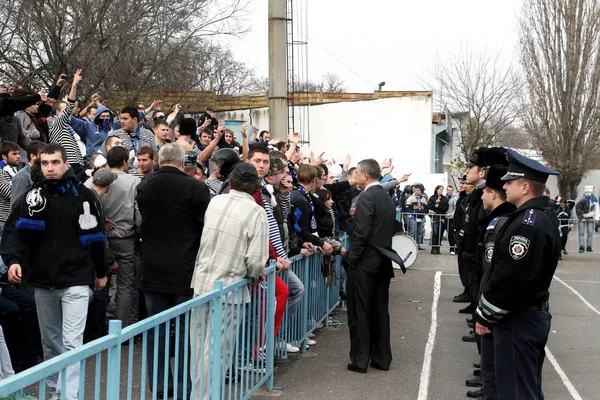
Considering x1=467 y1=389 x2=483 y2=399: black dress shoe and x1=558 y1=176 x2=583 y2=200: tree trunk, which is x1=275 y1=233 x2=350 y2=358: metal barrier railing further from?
x1=558 y1=176 x2=583 y2=200: tree trunk

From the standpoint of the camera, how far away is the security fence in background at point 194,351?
323cm

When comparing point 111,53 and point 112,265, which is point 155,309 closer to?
point 112,265

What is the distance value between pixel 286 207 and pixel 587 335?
492 centimetres

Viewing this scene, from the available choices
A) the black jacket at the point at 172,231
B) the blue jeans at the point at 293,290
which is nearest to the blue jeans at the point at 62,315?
the black jacket at the point at 172,231

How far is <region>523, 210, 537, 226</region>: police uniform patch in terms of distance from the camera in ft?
15.9

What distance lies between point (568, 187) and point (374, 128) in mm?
10086

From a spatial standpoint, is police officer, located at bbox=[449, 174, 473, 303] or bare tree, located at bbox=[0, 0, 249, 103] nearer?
police officer, located at bbox=[449, 174, 473, 303]

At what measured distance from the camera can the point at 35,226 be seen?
5.55 metres

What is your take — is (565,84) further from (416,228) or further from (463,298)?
(463,298)

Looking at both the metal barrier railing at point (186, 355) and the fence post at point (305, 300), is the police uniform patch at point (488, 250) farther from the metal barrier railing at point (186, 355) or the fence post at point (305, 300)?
the fence post at point (305, 300)

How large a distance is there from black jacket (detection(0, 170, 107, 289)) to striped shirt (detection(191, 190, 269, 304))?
3.03ft

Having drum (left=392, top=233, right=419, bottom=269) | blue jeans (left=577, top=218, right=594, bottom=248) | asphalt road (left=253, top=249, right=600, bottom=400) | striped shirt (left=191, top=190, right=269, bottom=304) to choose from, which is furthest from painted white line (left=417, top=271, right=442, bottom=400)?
blue jeans (left=577, top=218, right=594, bottom=248)

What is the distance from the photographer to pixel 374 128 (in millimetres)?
34812

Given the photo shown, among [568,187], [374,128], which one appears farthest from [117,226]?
[568,187]
